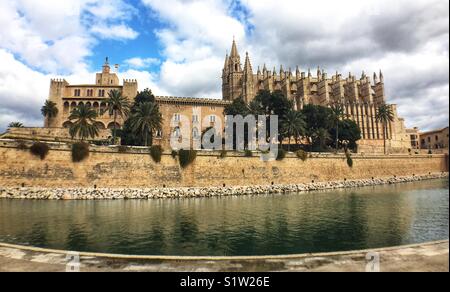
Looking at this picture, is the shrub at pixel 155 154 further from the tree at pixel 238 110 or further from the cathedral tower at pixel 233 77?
the cathedral tower at pixel 233 77

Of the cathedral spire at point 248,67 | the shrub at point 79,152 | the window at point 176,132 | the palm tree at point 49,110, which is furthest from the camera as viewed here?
the cathedral spire at point 248,67

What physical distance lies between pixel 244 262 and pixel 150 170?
106ft

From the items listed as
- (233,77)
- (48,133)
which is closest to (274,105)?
(233,77)

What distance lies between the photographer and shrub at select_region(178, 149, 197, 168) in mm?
40875

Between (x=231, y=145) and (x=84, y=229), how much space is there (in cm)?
4439

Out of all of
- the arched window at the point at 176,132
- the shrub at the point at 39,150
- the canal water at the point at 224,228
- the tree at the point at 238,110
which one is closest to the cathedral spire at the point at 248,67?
the tree at the point at 238,110

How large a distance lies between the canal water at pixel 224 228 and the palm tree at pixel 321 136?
34056mm

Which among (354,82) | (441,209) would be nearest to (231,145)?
(441,209)

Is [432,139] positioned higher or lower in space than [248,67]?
lower

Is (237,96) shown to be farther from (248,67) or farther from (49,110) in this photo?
(49,110)

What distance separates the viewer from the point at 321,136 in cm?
5925

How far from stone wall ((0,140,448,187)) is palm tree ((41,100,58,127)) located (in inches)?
1294

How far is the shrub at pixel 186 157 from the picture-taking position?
4088 cm

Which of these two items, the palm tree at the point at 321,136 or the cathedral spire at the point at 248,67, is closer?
the palm tree at the point at 321,136
